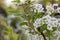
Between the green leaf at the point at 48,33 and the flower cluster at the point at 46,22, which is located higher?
the flower cluster at the point at 46,22

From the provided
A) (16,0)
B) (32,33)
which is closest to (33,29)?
(32,33)

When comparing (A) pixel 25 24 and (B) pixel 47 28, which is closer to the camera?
(B) pixel 47 28

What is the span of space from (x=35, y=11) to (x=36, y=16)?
0.03 metres

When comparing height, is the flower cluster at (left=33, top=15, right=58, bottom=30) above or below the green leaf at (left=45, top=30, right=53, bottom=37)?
above

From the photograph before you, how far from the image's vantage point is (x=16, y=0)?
0.85 meters

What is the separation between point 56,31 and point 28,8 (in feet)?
0.55

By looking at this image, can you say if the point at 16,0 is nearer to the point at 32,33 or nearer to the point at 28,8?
the point at 28,8

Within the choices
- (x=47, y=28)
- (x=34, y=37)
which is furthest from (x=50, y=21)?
(x=34, y=37)

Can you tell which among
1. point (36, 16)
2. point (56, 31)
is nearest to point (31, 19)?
point (36, 16)

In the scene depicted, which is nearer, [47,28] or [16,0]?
[47,28]

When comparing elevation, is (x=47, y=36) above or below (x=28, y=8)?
below

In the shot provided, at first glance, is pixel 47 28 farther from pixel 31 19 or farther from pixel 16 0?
pixel 16 0

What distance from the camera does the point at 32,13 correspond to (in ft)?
2.63

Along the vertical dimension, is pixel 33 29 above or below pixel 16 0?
below
